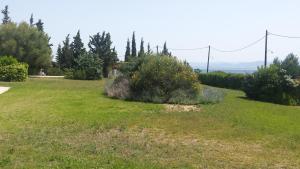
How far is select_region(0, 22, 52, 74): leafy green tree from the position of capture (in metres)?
45.1

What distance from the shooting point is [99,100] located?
17.0m

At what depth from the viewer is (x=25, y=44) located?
45.8 m

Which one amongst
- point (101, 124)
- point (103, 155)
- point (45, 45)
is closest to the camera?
point (103, 155)

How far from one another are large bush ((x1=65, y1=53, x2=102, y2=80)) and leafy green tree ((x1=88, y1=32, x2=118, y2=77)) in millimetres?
9000

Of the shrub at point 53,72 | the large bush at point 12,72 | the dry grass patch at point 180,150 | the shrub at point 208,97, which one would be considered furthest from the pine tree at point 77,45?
the dry grass patch at point 180,150

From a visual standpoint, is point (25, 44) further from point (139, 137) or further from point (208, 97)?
point (139, 137)

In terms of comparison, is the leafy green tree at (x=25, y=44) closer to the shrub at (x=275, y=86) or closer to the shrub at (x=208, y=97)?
the shrub at (x=275, y=86)

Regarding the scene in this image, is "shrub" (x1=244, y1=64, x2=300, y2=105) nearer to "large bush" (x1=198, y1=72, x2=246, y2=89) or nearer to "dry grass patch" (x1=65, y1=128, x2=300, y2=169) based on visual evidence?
"large bush" (x1=198, y1=72, x2=246, y2=89)

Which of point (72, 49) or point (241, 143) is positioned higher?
point (72, 49)

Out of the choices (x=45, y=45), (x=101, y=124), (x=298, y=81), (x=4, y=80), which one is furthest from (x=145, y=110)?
(x=45, y=45)

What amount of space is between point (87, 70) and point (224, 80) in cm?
1260

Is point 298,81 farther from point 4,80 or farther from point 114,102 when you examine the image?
point 4,80

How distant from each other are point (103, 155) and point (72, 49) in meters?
49.0

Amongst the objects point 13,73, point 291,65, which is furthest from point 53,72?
point 291,65
